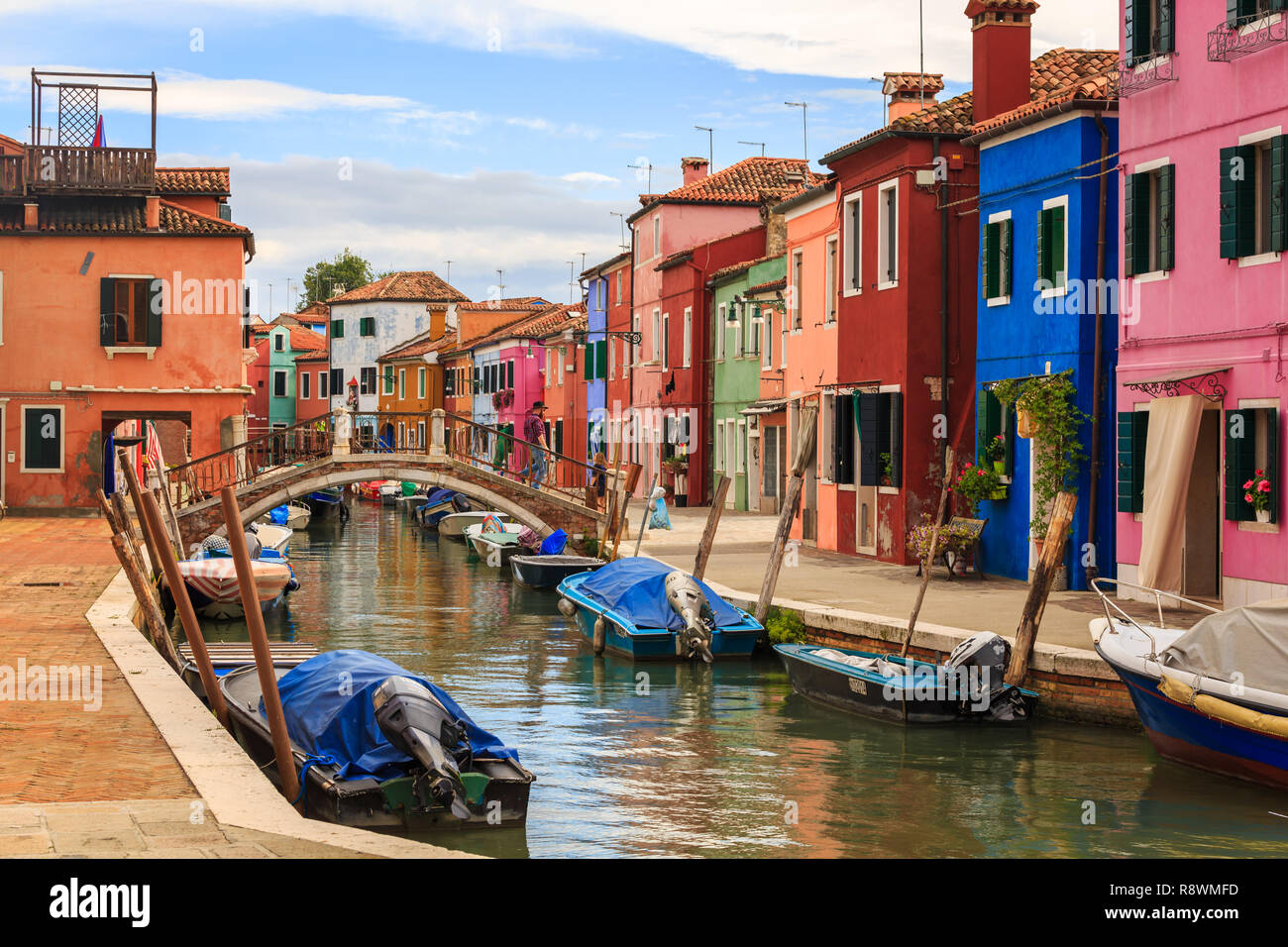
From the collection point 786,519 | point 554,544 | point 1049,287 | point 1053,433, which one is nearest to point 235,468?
point 554,544

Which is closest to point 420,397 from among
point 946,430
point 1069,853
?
point 946,430

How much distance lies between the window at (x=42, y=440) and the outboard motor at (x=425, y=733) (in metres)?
22.7

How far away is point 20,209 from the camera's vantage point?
30.8 metres

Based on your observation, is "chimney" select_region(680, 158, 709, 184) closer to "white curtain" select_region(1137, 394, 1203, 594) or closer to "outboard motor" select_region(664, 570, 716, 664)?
"outboard motor" select_region(664, 570, 716, 664)

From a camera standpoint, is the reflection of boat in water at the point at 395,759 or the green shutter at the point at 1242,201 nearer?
the reflection of boat in water at the point at 395,759

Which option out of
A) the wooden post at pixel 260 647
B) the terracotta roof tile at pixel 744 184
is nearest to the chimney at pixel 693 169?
the terracotta roof tile at pixel 744 184

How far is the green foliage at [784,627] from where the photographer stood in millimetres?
16250

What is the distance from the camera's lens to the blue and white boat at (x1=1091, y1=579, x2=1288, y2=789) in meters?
10.2

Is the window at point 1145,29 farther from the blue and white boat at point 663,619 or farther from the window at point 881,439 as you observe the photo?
the blue and white boat at point 663,619

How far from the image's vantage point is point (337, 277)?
3334 inches

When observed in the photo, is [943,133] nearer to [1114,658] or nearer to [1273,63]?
[1273,63]

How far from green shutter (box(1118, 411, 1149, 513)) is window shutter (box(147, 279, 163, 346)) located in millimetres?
21187
